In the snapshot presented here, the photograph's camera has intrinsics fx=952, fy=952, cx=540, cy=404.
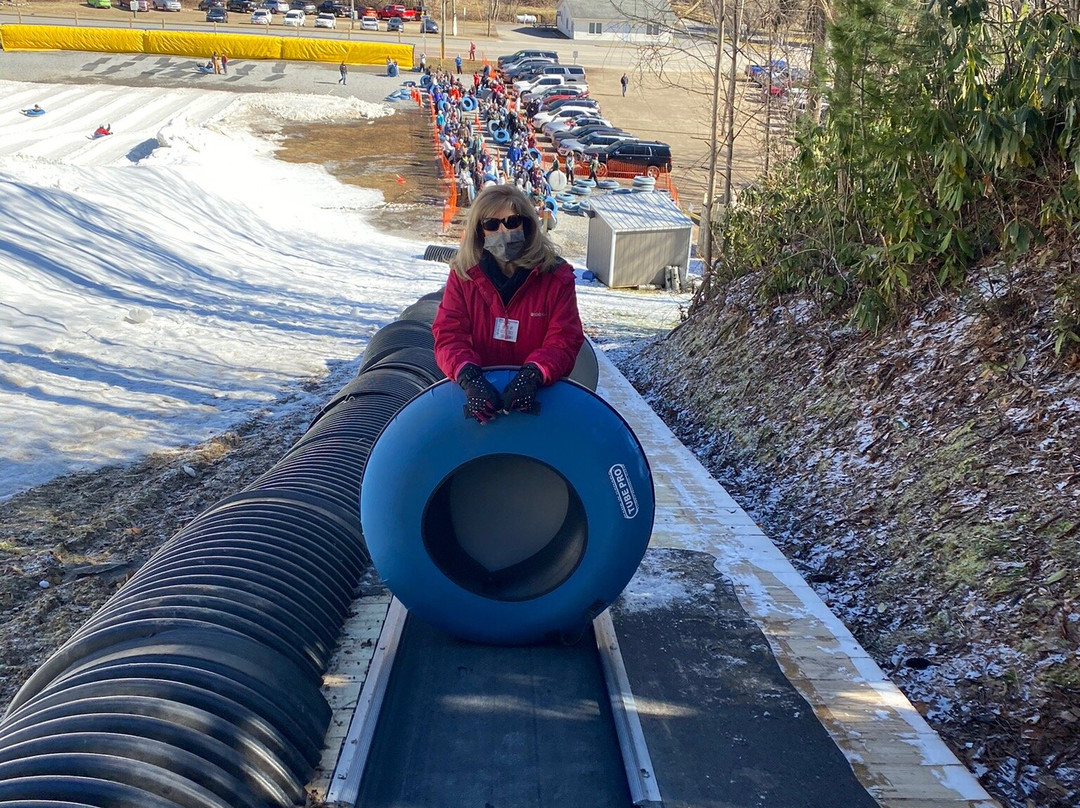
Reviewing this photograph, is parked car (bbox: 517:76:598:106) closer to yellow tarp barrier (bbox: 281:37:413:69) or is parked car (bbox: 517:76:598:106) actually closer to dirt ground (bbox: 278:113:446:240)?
dirt ground (bbox: 278:113:446:240)

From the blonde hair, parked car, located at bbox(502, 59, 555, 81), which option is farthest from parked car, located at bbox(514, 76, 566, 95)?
the blonde hair

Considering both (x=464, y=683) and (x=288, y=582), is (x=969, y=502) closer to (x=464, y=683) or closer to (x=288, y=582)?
(x=464, y=683)

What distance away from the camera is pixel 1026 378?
18.7ft

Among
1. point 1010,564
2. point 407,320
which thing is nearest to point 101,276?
point 407,320

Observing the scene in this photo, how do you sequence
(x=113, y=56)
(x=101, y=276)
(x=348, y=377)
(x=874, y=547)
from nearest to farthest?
(x=874, y=547) < (x=348, y=377) < (x=101, y=276) < (x=113, y=56)

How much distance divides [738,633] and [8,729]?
3035mm

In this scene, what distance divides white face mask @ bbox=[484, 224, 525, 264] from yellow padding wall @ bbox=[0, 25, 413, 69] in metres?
58.9

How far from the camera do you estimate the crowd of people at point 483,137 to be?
94.9ft

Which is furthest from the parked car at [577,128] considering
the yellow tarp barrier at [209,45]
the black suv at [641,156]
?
the yellow tarp barrier at [209,45]

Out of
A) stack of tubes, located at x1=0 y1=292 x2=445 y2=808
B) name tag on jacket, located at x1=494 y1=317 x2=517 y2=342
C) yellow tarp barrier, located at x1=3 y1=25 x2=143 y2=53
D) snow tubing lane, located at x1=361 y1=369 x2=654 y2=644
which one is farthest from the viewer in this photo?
yellow tarp barrier, located at x1=3 y1=25 x2=143 y2=53

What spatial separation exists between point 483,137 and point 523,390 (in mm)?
35854

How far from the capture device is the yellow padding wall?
55.3 metres

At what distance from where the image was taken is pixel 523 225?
371 centimetres

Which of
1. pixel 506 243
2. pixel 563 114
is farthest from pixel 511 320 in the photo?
pixel 563 114
